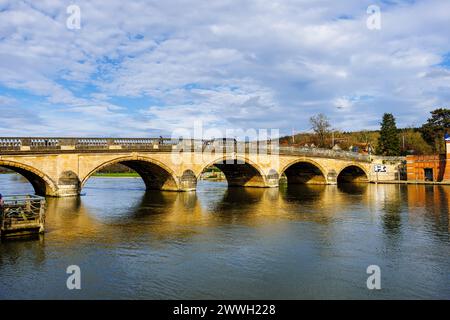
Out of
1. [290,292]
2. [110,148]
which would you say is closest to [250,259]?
[290,292]

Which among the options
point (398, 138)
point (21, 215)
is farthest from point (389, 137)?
point (21, 215)

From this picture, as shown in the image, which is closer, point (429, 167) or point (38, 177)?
point (38, 177)

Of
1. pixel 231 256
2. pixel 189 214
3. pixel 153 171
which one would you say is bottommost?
pixel 231 256

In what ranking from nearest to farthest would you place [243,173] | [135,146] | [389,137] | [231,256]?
1. [231,256]
2. [135,146]
3. [243,173]
4. [389,137]

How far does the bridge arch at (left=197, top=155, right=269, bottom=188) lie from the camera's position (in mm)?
44509

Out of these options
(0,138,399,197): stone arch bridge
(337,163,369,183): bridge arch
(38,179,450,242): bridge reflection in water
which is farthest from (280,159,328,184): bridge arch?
(38,179,450,242): bridge reflection in water

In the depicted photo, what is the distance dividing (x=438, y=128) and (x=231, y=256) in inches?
2916

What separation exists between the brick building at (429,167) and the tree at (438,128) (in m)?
21.0

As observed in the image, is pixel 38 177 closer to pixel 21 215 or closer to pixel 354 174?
pixel 21 215

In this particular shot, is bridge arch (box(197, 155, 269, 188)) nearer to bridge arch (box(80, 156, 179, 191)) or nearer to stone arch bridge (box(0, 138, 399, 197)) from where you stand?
stone arch bridge (box(0, 138, 399, 197))

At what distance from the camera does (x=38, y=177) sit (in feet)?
101

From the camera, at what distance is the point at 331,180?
52.5 m

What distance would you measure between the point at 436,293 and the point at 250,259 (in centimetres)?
A: 553

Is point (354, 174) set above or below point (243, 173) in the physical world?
below
